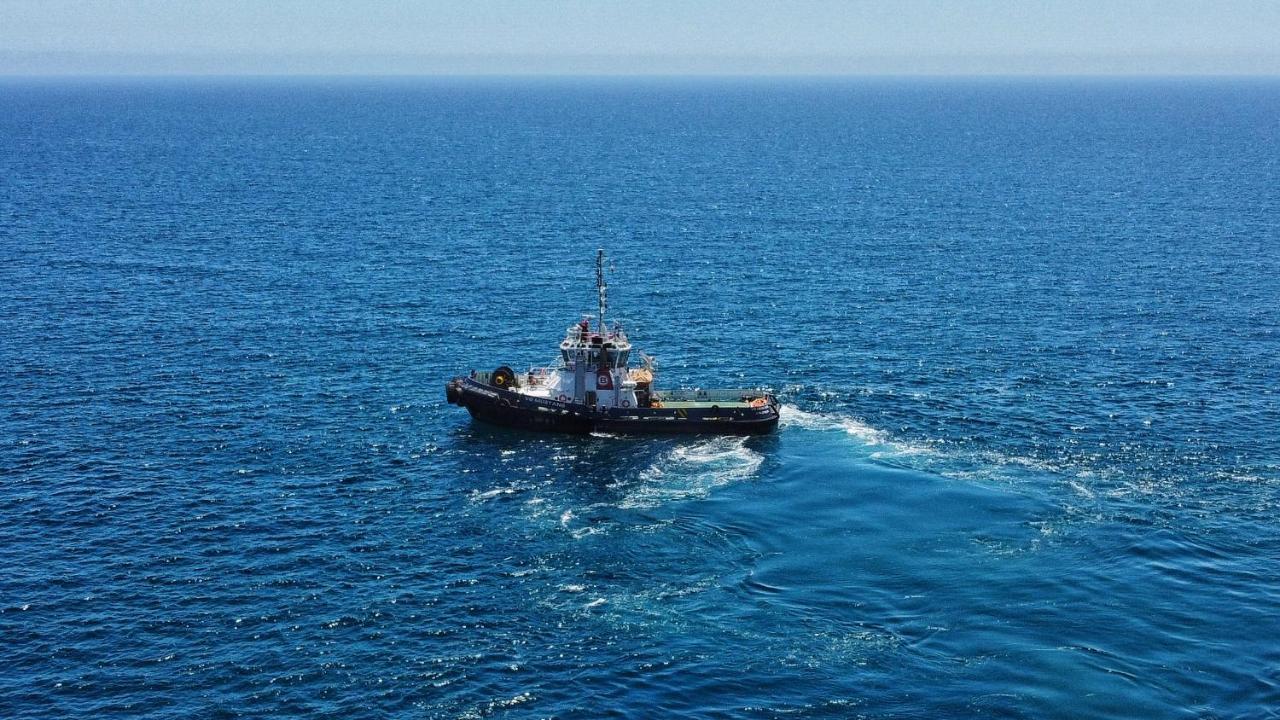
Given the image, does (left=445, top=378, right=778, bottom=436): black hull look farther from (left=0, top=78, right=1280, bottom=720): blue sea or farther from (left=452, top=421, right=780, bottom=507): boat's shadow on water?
(left=0, top=78, right=1280, bottom=720): blue sea

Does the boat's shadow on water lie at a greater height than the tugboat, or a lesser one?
lesser

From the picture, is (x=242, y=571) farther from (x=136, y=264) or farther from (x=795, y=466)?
(x=136, y=264)

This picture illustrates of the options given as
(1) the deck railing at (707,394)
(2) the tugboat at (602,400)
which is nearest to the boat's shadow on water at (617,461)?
(2) the tugboat at (602,400)

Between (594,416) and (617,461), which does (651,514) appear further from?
(594,416)

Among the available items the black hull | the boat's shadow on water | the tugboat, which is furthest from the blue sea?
the tugboat

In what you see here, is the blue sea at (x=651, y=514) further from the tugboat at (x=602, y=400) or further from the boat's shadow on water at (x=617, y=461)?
the tugboat at (x=602, y=400)

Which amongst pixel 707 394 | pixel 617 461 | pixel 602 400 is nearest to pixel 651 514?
pixel 617 461

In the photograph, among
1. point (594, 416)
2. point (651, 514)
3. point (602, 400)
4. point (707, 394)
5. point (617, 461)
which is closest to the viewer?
point (651, 514)
